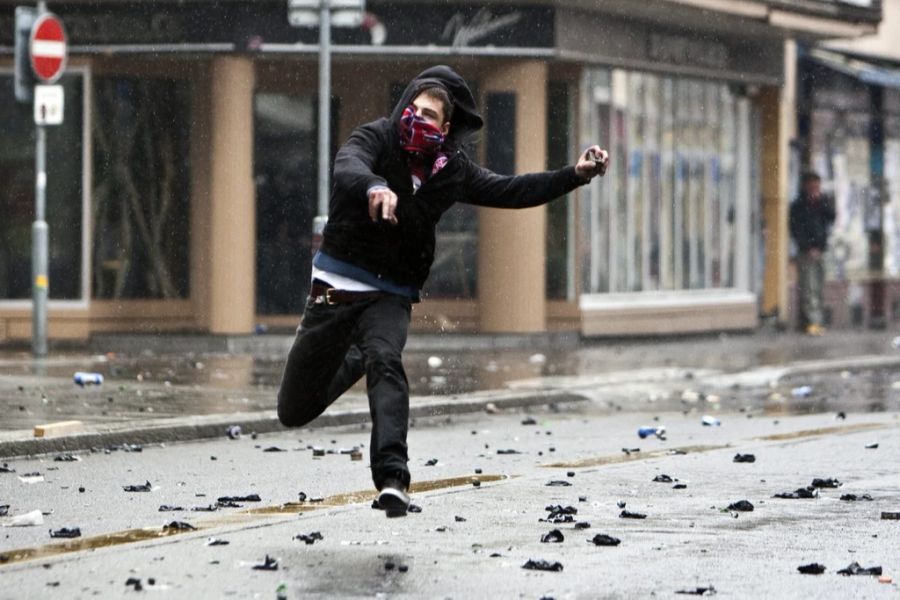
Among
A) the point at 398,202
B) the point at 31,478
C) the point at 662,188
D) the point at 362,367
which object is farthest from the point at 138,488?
the point at 662,188

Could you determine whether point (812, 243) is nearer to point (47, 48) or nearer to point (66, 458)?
point (47, 48)

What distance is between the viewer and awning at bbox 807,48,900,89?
28469mm

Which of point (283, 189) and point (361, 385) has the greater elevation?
point (283, 189)

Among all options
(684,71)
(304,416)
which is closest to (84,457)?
(304,416)

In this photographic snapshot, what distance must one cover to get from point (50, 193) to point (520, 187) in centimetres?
1453

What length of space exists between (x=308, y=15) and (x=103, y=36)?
411cm

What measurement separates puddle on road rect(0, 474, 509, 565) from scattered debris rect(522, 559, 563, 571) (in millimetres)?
1474

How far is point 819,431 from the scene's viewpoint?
42.2 ft

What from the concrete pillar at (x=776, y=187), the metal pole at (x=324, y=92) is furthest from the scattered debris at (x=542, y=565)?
the concrete pillar at (x=776, y=187)

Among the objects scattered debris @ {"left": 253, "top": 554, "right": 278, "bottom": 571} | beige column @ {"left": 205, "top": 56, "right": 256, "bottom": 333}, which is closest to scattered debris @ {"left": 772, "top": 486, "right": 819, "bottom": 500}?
scattered debris @ {"left": 253, "top": 554, "right": 278, "bottom": 571}

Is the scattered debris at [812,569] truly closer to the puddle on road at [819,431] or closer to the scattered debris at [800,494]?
the scattered debris at [800,494]

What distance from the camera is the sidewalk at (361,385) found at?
12938 mm

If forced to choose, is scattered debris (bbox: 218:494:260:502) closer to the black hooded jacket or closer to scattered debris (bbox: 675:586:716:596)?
the black hooded jacket

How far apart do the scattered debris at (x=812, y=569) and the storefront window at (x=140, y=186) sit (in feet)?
52.5
